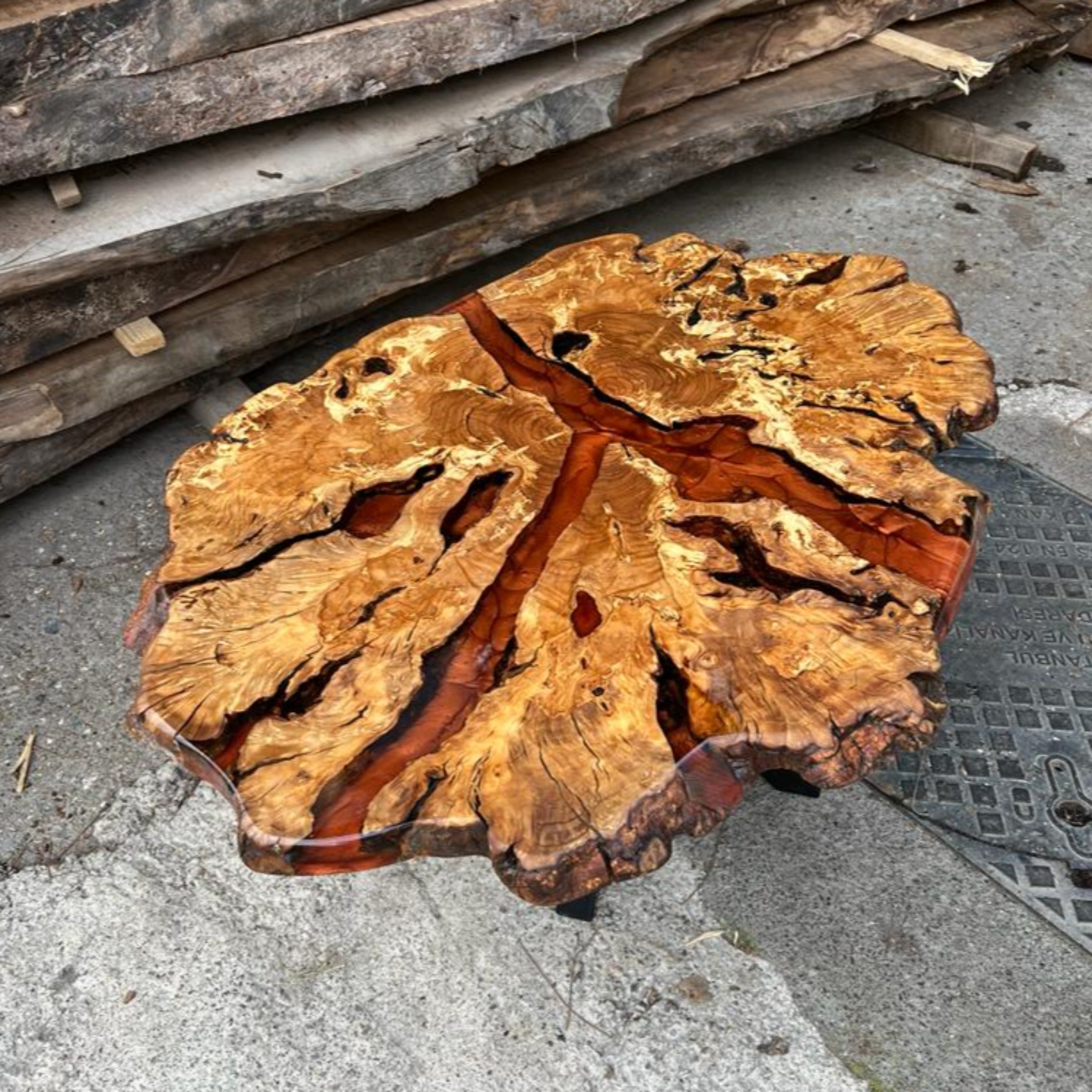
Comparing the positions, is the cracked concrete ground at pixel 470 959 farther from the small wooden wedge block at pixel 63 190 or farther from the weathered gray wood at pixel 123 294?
the small wooden wedge block at pixel 63 190

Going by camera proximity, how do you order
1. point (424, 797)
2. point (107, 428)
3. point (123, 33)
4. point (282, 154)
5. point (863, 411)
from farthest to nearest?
point (107, 428) → point (282, 154) → point (123, 33) → point (863, 411) → point (424, 797)

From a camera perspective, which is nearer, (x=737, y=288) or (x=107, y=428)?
(x=737, y=288)

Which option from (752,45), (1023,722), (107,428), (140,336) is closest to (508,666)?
(1023,722)

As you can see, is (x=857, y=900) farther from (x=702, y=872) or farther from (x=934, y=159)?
(x=934, y=159)

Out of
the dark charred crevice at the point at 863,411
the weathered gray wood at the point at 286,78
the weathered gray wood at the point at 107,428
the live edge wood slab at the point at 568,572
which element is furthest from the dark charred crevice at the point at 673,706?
the weathered gray wood at the point at 107,428

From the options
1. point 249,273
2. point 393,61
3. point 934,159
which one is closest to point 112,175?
point 249,273

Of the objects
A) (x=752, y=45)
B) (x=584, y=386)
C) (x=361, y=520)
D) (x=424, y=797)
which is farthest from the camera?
(x=752, y=45)

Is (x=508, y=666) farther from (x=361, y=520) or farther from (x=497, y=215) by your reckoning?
(x=497, y=215)

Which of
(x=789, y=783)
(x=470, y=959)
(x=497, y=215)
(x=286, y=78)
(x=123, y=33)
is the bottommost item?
(x=470, y=959)
